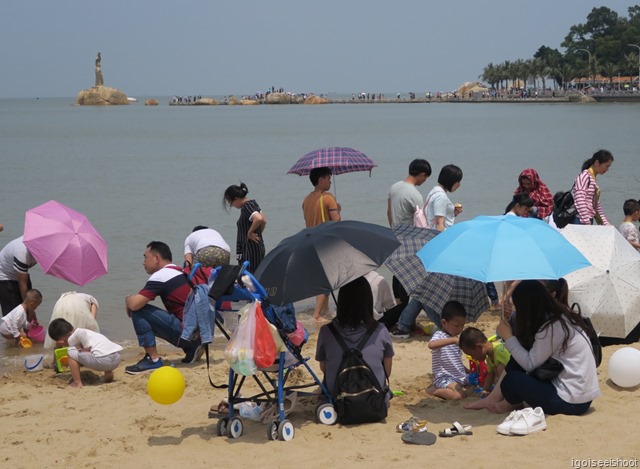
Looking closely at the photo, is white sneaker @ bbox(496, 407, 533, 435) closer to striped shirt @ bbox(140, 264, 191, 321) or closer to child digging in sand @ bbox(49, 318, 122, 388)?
striped shirt @ bbox(140, 264, 191, 321)

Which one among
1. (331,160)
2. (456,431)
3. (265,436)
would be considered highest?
(331,160)

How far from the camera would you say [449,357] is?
255 inches

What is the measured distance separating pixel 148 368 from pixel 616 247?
426cm

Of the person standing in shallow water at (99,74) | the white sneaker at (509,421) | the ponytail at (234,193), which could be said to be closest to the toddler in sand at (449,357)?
the white sneaker at (509,421)

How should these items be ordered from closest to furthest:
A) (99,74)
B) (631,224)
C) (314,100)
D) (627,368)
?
(627,368)
(631,224)
(99,74)
(314,100)

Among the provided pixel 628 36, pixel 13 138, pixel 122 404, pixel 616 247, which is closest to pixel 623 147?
pixel 616 247

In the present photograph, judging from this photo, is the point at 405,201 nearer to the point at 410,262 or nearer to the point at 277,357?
the point at 410,262

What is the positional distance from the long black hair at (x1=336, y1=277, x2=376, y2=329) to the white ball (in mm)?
1870

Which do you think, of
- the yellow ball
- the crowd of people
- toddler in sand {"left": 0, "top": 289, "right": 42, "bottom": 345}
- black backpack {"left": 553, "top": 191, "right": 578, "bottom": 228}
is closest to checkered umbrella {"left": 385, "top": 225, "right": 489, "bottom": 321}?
the crowd of people

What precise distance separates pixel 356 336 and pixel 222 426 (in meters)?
1.09

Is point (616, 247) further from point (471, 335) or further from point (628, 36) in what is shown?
point (628, 36)

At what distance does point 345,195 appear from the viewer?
71.1 ft

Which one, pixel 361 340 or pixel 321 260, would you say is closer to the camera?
pixel 321 260

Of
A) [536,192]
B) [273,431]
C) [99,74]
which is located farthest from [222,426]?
[99,74]
